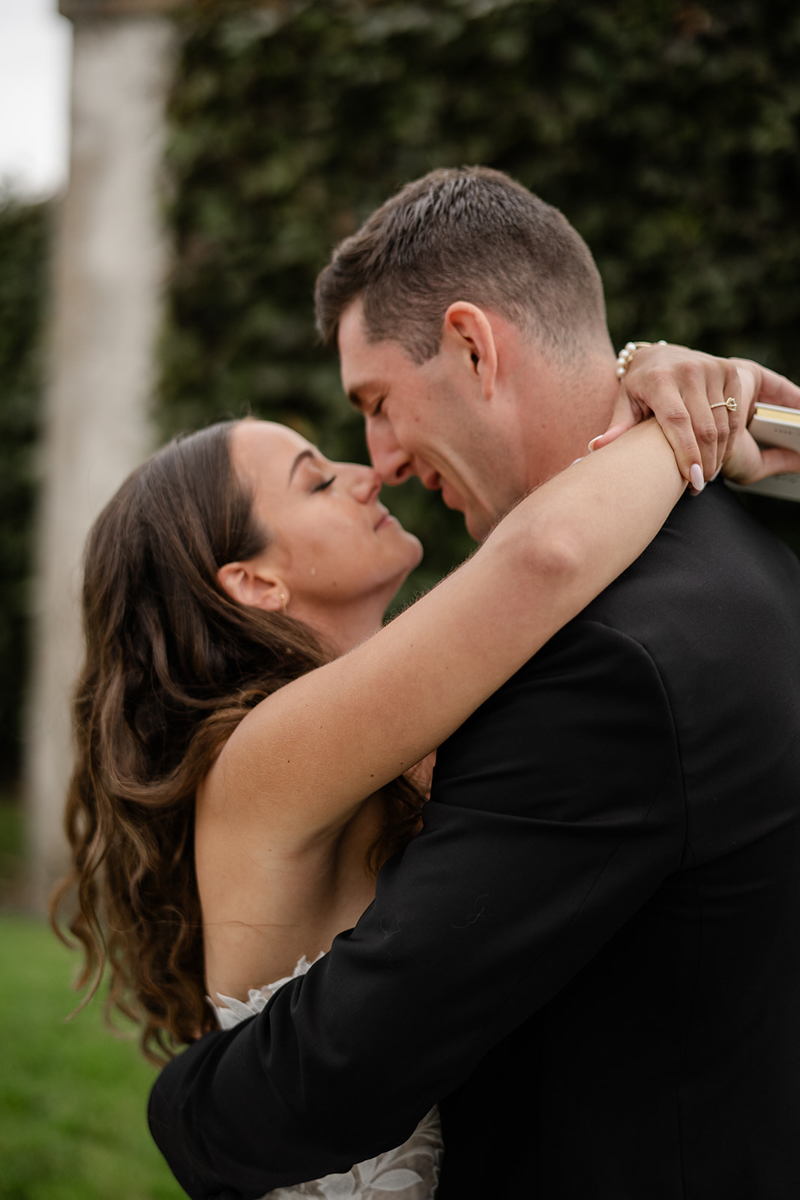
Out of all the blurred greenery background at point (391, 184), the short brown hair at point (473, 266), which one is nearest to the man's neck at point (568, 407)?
the short brown hair at point (473, 266)

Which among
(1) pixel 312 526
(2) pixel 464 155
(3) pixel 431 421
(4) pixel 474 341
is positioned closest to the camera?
(4) pixel 474 341

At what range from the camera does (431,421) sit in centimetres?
215

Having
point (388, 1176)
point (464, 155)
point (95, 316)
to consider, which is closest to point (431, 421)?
point (388, 1176)

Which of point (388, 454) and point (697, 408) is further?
point (388, 454)

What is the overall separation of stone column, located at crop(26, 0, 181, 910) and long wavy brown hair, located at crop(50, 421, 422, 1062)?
358 centimetres

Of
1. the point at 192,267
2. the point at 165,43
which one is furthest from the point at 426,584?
the point at 165,43

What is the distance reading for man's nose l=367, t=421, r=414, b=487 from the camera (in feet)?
7.44

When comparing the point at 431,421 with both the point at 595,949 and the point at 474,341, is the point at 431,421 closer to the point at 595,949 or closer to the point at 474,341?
the point at 474,341

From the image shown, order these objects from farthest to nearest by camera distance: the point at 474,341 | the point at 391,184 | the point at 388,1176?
1. the point at 391,184
2. the point at 474,341
3. the point at 388,1176

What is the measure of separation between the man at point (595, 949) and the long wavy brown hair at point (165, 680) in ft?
1.54

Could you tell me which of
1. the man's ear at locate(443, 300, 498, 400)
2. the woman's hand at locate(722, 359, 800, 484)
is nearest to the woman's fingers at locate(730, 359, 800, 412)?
the woman's hand at locate(722, 359, 800, 484)

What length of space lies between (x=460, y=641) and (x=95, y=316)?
17.3 feet

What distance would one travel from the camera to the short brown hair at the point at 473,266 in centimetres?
206

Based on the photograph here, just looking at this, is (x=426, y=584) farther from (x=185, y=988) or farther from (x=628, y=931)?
(x=628, y=931)
